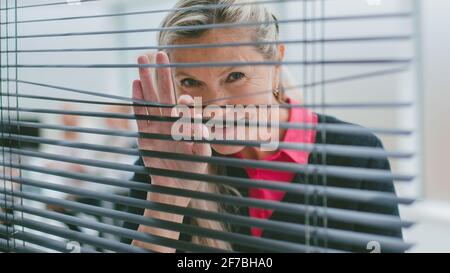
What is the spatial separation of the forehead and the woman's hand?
0.12m

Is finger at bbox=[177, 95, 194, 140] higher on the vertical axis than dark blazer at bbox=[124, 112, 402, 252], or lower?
higher

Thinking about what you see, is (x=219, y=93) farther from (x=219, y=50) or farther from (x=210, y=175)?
(x=210, y=175)

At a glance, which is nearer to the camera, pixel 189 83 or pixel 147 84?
pixel 147 84

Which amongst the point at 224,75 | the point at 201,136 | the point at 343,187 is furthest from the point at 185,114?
the point at 343,187

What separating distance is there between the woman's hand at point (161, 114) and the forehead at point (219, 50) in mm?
116

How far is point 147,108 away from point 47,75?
2.46 m

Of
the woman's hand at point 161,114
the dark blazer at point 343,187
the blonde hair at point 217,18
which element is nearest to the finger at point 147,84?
the woman's hand at point 161,114

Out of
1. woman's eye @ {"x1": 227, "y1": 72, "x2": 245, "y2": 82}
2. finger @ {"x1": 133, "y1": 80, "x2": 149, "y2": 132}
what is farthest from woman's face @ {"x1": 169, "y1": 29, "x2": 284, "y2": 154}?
finger @ {"x1": 133, "y1": 80, "x2": 149, "y2": 132}

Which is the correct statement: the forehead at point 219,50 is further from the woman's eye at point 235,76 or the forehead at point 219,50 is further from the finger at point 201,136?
the finger at point 201,136

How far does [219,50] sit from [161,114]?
18cm

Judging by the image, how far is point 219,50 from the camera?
85 centimetres

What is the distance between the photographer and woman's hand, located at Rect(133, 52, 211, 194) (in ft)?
2.51

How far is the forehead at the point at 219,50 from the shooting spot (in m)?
0.85

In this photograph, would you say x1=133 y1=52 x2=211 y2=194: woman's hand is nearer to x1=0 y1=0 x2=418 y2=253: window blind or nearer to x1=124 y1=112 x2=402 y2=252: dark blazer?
x1=0 y1=0 x2=418 y2=253: window blind
